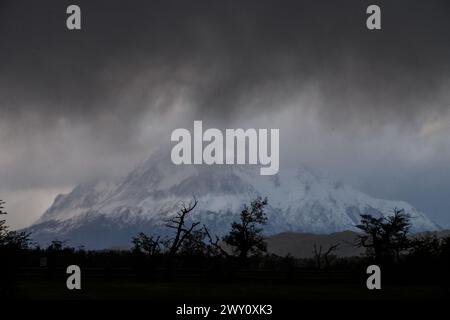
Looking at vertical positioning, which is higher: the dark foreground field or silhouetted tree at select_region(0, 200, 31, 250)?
silhouetted tree at select_region(0, 200, 31, 250)

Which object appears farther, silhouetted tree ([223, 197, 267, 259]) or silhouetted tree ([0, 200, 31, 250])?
silhouetted tree ([223, 197, 267, 259])

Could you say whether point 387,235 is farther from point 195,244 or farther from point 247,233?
point 195,244

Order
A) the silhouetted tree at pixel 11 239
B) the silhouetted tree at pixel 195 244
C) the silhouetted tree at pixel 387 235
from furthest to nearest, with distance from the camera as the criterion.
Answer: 1. the silhouetted tree at pixel 195 244
2. the silhouetted tree at pixel 387 235
3. the silhouetted tree at pixel 11 239

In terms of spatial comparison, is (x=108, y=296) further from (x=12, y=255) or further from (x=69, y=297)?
(x=12, y=255)

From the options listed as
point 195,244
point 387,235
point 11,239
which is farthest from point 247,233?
point 11,239

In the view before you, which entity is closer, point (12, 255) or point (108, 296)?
point (12, 255)

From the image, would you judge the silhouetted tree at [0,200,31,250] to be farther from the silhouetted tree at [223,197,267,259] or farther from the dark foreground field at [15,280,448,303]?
the silhouetted tree at [223,197,267,259]

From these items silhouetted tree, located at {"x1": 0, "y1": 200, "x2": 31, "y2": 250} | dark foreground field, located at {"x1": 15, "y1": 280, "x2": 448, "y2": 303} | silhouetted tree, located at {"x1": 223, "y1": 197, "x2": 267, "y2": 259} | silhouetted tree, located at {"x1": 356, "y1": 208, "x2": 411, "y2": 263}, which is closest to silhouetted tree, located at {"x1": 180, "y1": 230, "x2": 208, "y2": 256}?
silhouetted tree, located at {"x1": 223, "y1": 197, "x2": 267, "y2": 259}

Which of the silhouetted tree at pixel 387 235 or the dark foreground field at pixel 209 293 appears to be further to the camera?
the silhouetted tree at pixel 387 235

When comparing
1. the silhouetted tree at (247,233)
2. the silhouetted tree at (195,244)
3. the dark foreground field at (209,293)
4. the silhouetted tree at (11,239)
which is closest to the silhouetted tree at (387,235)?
the silhouetted tree at (247,233)

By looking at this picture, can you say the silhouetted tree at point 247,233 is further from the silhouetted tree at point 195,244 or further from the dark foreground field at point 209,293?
the dark foreground field at point 209,293
